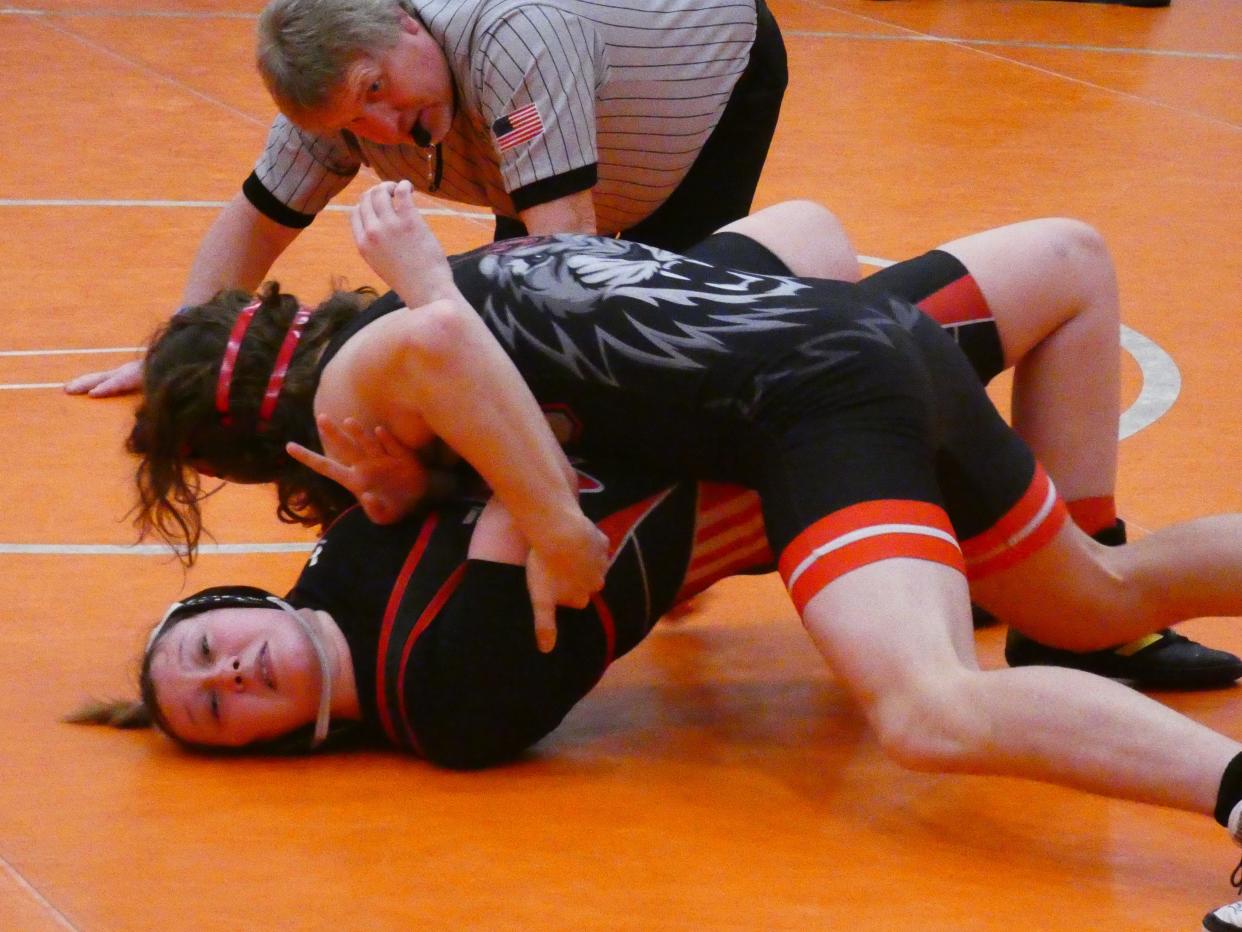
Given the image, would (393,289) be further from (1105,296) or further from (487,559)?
(1105,296)

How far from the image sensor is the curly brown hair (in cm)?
289

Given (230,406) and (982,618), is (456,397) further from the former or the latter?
(982,618)

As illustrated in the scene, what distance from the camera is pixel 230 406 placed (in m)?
2.89

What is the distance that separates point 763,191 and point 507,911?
3.96 m

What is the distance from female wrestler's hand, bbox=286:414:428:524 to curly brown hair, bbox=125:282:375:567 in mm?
104

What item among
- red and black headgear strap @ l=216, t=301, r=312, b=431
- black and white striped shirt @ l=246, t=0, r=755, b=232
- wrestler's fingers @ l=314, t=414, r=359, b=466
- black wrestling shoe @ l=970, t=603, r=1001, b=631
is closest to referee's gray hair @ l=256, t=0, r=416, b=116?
black and white striped shirt @ l=246, t=0, r=755, b=232

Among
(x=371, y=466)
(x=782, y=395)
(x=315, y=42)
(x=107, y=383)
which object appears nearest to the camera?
Result: (x=782, y=395)

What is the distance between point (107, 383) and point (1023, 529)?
90.9 inches

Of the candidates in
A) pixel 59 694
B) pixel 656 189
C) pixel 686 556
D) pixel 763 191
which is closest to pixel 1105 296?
pixel 686 556

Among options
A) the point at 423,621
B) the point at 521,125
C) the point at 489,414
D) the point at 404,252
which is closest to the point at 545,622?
the point at 423,621

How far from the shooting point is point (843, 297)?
2.73 m

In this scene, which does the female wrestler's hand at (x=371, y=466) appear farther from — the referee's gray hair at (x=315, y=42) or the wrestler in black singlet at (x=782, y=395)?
the referee's gray hair at (x=315, y=42)

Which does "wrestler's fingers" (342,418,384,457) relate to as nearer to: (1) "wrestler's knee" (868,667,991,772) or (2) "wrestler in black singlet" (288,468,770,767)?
(2) "wrestler in black singlet" (288,468,770,767)

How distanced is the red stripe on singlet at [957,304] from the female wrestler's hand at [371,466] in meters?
0.83
